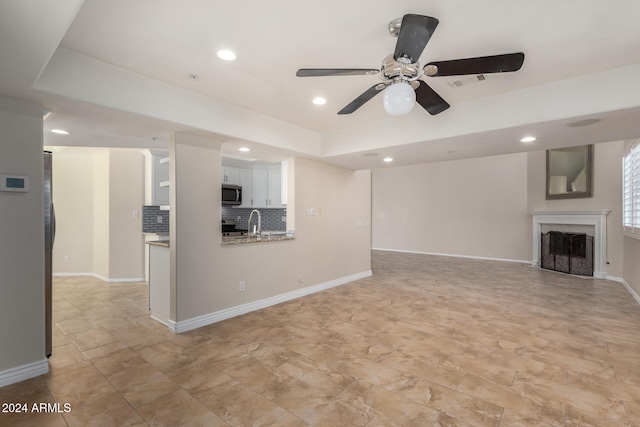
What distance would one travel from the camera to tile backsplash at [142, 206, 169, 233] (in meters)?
5.92

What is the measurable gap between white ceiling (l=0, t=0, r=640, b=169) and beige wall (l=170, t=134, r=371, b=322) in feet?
1.83

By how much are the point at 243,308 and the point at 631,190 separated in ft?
20.2

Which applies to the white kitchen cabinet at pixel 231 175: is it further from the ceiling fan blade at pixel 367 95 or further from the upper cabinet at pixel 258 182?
the ceiling fan blade at pixel 367 95

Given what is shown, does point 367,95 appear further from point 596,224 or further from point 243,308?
point 596,224

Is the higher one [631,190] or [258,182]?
[258,182]

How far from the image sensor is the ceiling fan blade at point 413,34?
5.17 ft

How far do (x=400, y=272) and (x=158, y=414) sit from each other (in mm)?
5435

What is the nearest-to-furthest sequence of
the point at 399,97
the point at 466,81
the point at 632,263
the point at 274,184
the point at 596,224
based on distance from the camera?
the point at 399,97
the point at 466,81
the point at 632,263
the point at 596,224
the point at 274,184

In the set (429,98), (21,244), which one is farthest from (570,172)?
(21,244)

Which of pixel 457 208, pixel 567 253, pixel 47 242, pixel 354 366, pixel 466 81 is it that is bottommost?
pixel 354 366

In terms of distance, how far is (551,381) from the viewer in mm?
2336

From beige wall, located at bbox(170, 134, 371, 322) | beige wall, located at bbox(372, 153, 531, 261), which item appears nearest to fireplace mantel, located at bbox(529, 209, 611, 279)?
beige wall, located at bbox(372, 153, 531, 261)

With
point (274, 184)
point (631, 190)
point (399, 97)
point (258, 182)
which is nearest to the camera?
point (399, 97)

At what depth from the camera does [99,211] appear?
5992 mm
